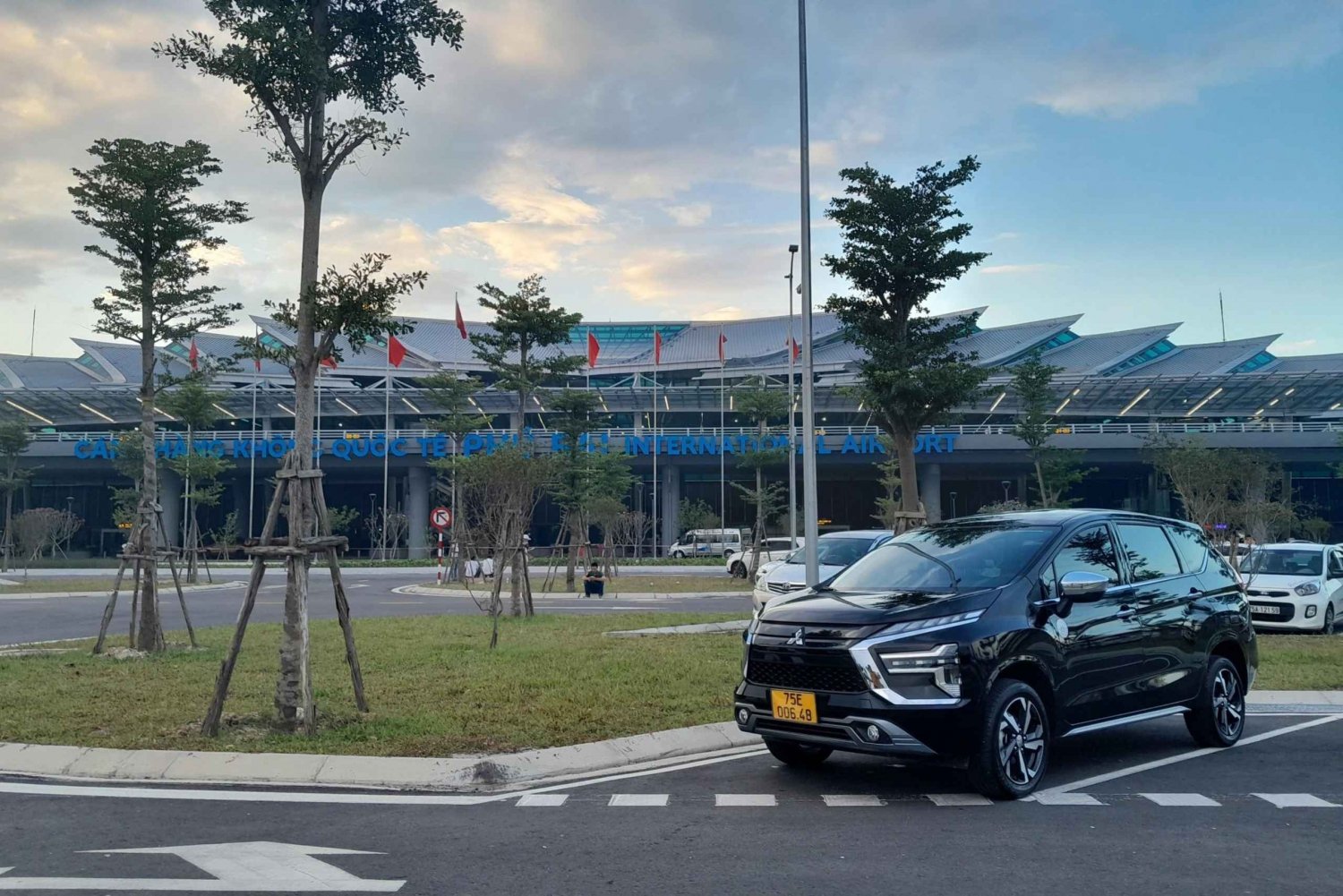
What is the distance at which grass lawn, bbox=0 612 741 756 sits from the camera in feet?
28.7

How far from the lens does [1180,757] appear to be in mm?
8336

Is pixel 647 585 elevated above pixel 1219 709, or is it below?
below

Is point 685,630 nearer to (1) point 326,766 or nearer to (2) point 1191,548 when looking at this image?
(2) point 1191,548

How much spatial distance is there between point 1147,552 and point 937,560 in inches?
72.5

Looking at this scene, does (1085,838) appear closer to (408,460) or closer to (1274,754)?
(1274,754)

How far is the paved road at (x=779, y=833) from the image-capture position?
533 centimetres

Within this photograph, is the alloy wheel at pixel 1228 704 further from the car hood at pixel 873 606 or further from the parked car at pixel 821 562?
the parked car at pixel 821 562

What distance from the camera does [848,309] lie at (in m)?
18.2

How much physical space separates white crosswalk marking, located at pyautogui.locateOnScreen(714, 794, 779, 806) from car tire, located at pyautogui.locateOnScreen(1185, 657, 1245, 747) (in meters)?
3.82

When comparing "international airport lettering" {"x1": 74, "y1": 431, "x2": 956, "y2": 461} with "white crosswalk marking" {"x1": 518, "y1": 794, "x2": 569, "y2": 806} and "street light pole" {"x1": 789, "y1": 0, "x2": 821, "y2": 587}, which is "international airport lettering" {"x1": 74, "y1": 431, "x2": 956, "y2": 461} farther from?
"white crosswalk marking" {"x1": 518, "y1": 794, "x2": 569, "y2": 806}

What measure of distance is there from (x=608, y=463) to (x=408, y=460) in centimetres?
1975

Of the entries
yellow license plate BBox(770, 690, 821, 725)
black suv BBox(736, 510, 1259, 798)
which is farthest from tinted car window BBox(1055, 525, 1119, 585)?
yellow license plate BBox(770, 690, 821, 725)

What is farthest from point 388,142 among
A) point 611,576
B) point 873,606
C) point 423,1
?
point 611,576

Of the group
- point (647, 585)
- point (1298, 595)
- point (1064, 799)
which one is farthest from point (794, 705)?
point (647, 585)
